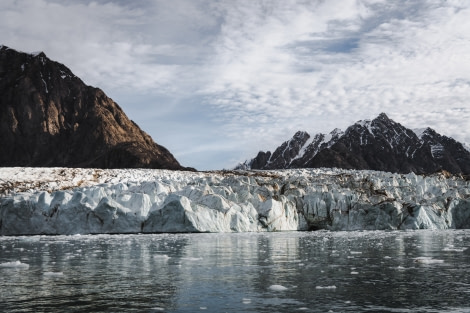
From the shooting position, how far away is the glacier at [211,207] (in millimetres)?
36219

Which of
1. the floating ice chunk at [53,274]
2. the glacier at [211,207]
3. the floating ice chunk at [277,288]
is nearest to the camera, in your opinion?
the floating ice chunk at [277,288]

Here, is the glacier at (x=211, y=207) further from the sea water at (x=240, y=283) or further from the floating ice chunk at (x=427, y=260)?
the floating ice chunk at (x=427, y=260)

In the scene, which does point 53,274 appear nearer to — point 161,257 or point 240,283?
point 161,257

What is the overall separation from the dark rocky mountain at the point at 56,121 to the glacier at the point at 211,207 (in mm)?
73558

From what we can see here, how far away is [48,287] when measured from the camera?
35.4ft

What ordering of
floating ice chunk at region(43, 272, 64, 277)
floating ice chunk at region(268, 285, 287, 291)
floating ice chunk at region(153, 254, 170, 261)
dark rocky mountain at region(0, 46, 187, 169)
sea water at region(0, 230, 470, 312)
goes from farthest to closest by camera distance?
1. dark rocky mountain at region(0, 46, 187, 169)
2. floating ice chunk at region(153, 254, 170, 261)
3. floating ice chunk at region(43, 272, 64, 277)
4. floating ice chunk at region(268, 285, 287, 291)
5. sea water at region(0, 230, 470, 312)

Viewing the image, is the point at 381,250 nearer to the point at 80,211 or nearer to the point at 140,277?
the point at 140,277

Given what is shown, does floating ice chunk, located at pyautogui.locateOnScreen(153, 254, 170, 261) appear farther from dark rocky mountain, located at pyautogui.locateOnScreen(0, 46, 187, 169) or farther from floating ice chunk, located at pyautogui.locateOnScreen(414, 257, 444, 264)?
dark rocky mountain, located at pyautogui.locateOnScreen(0, 46, 187, 169)

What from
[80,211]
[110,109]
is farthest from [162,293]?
[110,109]

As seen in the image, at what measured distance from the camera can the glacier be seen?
36.2m

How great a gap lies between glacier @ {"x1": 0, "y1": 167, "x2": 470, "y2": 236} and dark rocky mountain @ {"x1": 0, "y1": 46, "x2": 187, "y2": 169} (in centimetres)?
7356

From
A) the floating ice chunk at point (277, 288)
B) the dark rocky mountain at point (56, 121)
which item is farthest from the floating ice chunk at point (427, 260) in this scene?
the dark rocky mountain at point (56, 121)

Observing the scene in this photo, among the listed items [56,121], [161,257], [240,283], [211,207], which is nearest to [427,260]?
[240,283]

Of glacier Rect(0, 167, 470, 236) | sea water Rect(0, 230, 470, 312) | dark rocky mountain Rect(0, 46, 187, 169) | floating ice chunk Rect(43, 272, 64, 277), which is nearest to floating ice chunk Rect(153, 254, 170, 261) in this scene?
sea water Rect(0, 230, 470, 312)
